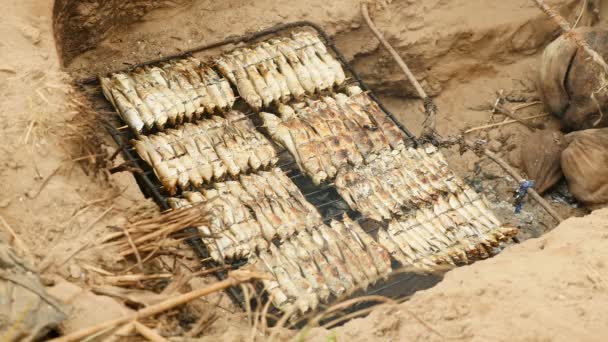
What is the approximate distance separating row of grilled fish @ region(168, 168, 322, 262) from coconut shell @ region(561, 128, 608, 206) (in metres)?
2.89

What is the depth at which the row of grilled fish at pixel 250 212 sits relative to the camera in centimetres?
543

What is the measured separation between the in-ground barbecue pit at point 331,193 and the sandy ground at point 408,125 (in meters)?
0.49

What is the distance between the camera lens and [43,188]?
4.71 meters

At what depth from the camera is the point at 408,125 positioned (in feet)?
27.1

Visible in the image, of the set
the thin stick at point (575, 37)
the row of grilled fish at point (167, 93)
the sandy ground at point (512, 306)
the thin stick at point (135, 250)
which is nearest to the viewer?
the sandy ground at point (512, 306)

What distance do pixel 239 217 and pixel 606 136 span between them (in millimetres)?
3733

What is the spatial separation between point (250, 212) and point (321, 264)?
29.7 inches

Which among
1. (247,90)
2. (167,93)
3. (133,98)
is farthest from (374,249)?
(133,98)

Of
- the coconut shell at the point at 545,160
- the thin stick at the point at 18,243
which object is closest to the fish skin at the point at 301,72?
the coconut shell at the point at 545,160

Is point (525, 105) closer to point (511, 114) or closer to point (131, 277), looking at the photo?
point (511, 114)

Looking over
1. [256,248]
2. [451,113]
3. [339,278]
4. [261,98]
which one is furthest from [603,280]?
[451,113]

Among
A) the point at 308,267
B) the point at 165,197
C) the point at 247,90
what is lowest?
the point at 308,267

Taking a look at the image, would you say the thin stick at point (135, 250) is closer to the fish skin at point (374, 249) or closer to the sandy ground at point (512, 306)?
the sandy ground at point (512, 306)

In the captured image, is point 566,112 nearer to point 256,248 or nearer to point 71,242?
point 256,248
